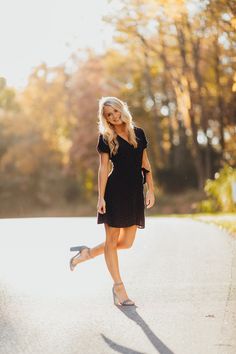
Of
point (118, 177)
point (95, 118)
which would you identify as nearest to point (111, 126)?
point (118, 177)

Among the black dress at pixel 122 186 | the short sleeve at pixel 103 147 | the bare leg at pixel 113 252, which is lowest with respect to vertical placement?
the bare leg at pixel 113 252

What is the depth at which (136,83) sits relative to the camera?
51562mm

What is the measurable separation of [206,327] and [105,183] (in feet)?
5.72

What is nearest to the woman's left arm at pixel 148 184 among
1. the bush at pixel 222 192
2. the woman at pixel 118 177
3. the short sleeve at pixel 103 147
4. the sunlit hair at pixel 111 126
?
the woman at pixel 118 177

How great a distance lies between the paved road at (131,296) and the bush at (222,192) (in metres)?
11.3

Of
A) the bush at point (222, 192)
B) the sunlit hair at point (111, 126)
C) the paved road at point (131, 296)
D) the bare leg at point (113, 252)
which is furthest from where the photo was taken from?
the bush at point (222, 192)

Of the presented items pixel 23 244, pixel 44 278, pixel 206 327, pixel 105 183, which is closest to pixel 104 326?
pixel 206 327

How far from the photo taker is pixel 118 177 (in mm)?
7750

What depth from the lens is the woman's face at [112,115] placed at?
25.2 feet

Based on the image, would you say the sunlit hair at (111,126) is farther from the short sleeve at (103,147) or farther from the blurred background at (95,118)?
the blurred background at (95,118)

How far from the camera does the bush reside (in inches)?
1005

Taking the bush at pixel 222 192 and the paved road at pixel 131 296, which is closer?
the paved road at pixel 131 296

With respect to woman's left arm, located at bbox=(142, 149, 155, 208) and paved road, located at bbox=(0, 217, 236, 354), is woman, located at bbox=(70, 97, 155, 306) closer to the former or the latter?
woman's left arm, located at bbox=(142, 149, 155, 208)

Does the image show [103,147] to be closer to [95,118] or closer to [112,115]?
[112,115]
